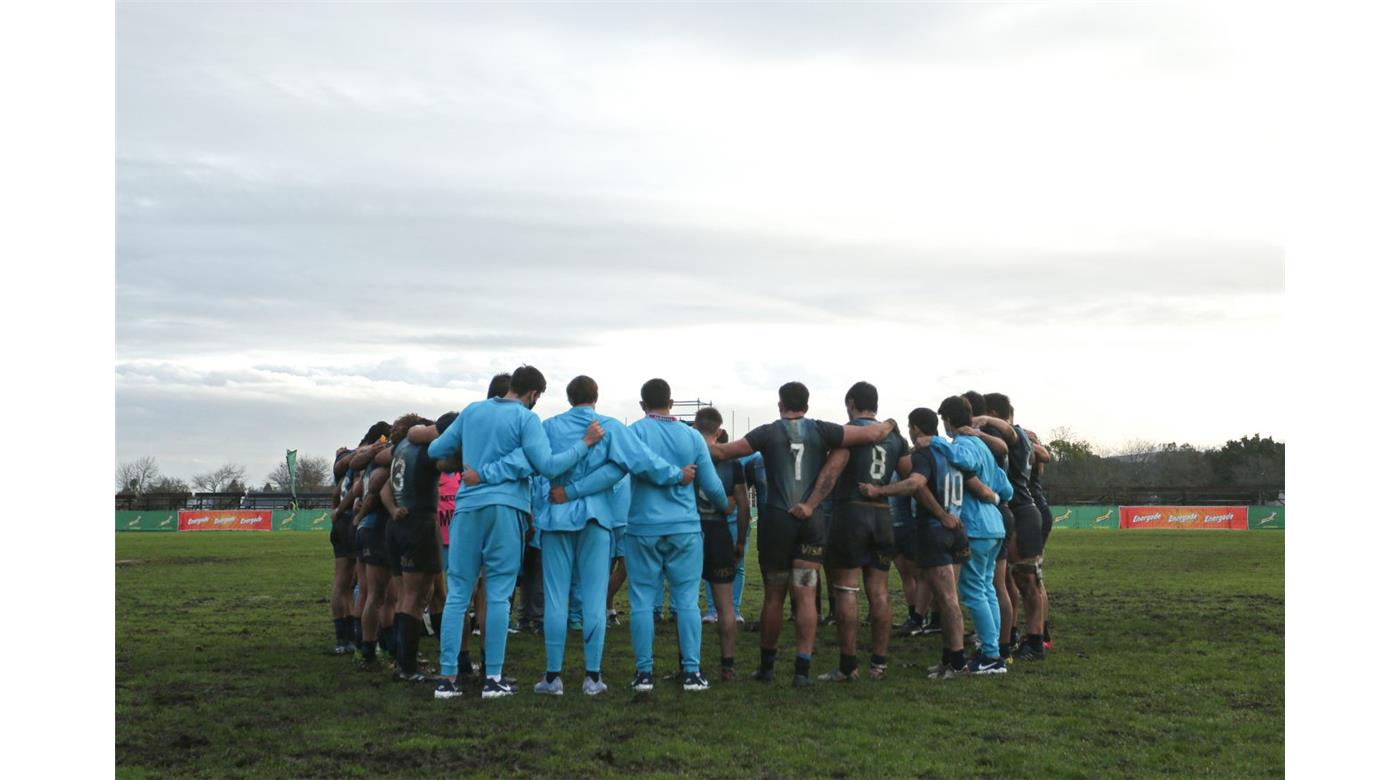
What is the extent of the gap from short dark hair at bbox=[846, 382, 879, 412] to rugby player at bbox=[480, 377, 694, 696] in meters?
1.50

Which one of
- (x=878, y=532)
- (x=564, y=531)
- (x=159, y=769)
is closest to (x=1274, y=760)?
(x=878, y=532)

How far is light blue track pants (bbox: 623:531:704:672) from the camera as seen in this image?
852 cm

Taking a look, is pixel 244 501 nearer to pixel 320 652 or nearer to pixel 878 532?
pixel 320 652

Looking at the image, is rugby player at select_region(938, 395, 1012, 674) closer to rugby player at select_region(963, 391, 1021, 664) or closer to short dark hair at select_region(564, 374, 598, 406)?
rugby player at select_region(963, 391, 1021, 664)

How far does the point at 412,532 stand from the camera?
878cm

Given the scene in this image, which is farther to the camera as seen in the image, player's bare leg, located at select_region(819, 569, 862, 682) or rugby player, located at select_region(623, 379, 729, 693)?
player's bare leg, located at select_region(819, 569, 862, 682)

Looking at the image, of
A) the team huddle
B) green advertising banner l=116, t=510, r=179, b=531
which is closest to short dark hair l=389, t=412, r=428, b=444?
the team huddle

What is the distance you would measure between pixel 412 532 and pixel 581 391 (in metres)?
1.69

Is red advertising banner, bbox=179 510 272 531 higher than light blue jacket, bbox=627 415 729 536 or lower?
lower

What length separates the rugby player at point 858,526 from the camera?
8.62m

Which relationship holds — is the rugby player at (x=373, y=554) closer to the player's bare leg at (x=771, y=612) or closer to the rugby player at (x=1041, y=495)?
the player's bare leg at (x=771, y=612)

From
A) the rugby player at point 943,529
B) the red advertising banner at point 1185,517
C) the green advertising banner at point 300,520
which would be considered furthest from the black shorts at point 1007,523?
the green advertising banner at point 300,520

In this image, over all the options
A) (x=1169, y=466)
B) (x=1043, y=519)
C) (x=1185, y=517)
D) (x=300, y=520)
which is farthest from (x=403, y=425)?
(x=1169, y=466)

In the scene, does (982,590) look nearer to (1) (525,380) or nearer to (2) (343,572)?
(1) (525,380)
